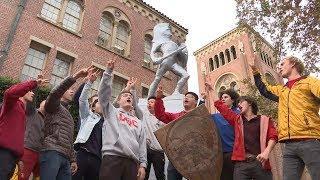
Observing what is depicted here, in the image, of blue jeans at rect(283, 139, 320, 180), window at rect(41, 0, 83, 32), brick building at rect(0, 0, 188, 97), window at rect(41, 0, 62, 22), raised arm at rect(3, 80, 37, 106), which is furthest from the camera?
window at rect(41, 0, 83, 32)

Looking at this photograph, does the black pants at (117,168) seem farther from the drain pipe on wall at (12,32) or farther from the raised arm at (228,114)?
the drain pipe on wall at (12,32)

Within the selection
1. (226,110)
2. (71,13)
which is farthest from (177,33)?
(226,110)

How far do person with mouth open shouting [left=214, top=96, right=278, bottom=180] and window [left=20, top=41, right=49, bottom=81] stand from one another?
12.4 meters

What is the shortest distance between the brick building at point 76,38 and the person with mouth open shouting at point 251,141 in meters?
12.2

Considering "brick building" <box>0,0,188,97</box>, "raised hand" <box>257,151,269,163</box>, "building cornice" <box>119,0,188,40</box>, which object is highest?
"building cornice" <box>119,0,188,40</box>

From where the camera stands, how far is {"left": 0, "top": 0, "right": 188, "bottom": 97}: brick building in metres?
14.8

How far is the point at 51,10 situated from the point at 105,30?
3466 mm

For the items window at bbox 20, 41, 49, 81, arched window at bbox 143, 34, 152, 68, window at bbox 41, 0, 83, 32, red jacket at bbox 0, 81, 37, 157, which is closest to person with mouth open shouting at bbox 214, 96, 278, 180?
red jacket at bbox 0, 81, 37, 157

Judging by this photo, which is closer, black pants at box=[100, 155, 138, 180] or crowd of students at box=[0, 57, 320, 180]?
crowd of students at box=[0, 57, 320, 180]

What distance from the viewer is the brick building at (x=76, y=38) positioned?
1483 cm

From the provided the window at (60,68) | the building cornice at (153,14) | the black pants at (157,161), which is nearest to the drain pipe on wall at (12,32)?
the window at (60,68)

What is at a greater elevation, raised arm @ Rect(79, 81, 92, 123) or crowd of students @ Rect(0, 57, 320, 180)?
raised arm @ Rect(79, 81, 92, 123)

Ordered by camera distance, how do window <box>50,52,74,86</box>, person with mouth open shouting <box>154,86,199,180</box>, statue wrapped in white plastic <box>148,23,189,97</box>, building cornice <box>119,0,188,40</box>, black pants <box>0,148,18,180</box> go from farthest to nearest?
1. building cornice <box>119,0,188,40</box>
2. window <box>50,52,74,86</box>
3. statue wrapped in white plastic <box>148,23,189,97</box>
4. person with mouth open shouting <box>154,86,199,180</box>
5. black pants <box>0,148,18,180</box>

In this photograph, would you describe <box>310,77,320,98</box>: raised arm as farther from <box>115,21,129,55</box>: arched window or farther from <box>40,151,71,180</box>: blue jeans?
<box>115,21,129,55</box>: arched window
